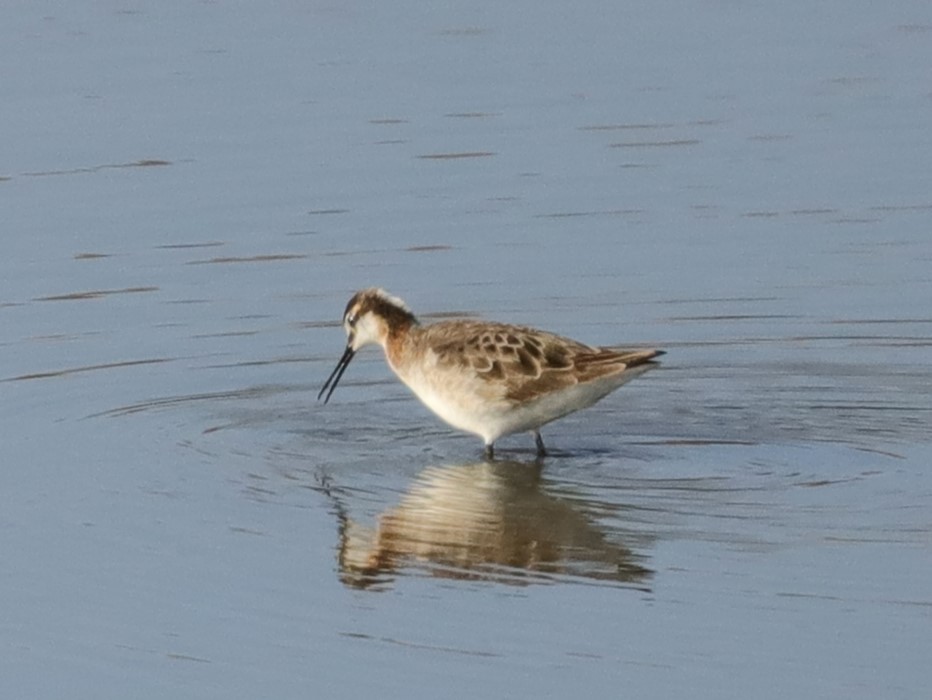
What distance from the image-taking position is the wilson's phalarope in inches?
510

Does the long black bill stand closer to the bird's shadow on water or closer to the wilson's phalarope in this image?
the wilson's phalarope

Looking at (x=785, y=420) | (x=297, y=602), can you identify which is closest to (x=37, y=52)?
(x=785, y=420)

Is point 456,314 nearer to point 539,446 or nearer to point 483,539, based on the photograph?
point 539,446

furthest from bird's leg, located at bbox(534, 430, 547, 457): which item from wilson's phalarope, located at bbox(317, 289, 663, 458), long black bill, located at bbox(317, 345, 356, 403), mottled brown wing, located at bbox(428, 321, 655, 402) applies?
long black bill, located at bbox(317, 345, 356, 403)

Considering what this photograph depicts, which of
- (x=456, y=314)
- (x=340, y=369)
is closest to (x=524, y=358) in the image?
(x=340, y=369)

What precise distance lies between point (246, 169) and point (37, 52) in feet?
10.8

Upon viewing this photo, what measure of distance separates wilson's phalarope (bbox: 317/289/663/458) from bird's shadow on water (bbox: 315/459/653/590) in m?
0.36

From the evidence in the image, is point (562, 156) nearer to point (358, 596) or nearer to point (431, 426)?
point (431, 426)

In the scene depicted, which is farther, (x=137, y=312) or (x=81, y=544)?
(x=137, y=312)

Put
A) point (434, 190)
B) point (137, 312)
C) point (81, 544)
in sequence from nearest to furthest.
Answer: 1. point (81, 544)
2. point (137, 312)
3. point (434, 190)

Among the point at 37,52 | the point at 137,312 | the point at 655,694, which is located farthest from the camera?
the point at 37,52

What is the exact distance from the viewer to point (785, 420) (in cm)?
1363

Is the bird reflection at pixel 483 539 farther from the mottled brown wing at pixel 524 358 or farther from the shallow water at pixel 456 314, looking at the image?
the mottled brown wing at pixel 524 358

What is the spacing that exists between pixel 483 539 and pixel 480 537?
0.14 feet
